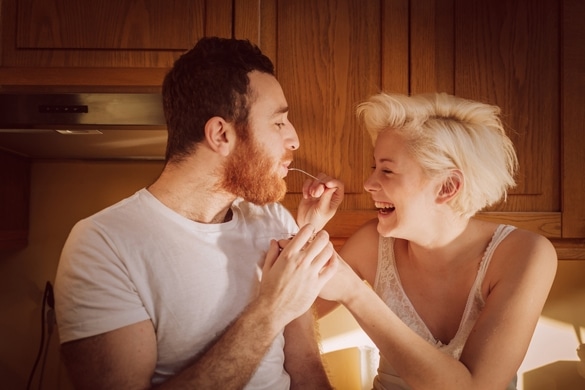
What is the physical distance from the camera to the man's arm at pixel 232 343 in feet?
2.98

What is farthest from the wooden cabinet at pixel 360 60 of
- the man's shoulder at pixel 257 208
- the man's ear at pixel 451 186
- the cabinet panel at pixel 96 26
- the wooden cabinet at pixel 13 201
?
the wooden cabinet at pixel 13 201

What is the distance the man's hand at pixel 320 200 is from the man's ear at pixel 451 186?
26cm

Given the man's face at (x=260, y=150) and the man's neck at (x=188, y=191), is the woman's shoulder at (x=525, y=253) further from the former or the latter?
the man's neck at (x=188, y=191)

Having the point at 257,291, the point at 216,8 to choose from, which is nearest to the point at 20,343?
the point at 257,291

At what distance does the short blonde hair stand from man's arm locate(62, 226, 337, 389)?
1.24 ft

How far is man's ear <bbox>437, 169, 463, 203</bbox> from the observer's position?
120 centimetres

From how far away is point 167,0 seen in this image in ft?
4.50

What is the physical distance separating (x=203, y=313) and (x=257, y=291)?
14 cm

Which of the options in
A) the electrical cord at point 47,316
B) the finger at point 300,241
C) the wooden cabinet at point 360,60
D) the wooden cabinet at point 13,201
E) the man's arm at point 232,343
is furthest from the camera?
the electrical cord at point 47,316

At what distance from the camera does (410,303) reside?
1309 mm

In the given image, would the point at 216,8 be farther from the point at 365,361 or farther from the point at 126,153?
the point at 365,361

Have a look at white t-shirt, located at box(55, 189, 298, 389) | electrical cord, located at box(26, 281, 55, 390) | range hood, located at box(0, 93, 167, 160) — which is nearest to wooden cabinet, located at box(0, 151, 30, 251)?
electrical cord, located at box(26, 281, 55, 390)

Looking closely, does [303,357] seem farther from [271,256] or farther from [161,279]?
[161,279]

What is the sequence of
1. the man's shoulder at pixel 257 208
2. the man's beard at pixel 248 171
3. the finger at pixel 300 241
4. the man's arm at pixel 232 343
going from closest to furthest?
the man's arm at pixel 232 343
the finger at pixel 300 241
the man's beard at pixel 248 171
the man's shoulder at pixel 257 208
